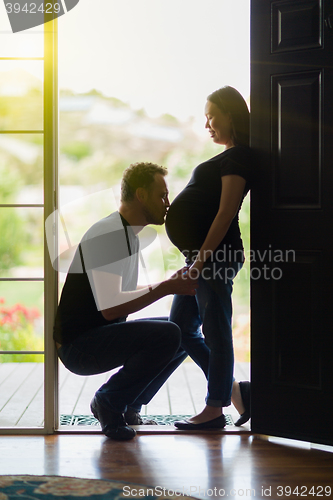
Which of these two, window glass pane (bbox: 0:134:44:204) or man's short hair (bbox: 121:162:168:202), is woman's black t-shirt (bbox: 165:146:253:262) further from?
window glass pane (bbox: 0:134:44:204)

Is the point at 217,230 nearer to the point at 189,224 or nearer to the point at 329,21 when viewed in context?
the point at 189,224

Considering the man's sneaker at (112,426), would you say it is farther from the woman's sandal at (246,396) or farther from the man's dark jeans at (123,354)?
the woman's sandal at (246,396)

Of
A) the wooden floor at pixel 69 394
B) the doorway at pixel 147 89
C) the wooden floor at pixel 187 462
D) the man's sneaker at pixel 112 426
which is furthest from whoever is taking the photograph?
the doorway at pixel 147 89

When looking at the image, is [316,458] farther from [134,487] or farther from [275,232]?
[275,232]

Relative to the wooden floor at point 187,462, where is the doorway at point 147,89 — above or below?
above

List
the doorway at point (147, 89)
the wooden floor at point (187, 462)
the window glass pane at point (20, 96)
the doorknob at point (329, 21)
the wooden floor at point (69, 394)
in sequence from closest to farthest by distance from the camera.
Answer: the wooden floor at point (187, 462), the doorknob at point (329, 21), the window glass pane at point (20, 96), the wooden floor at point (69, 394), the doorway at point (147, 89)

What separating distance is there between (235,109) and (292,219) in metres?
0.53

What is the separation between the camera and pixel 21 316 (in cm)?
212

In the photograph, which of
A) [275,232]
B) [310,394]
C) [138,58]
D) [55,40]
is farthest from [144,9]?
[310,394]

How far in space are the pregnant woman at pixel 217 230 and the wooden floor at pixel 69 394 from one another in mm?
460

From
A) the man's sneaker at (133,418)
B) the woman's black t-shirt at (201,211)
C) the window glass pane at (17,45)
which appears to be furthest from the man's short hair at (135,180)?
the man's sneaker at (133,418)

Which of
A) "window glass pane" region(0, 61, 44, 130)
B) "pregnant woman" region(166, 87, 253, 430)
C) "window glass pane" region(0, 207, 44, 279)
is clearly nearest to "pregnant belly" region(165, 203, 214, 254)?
"pregnant woman" region(166, 87, 253, 430)

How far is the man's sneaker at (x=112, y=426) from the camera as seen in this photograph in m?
1.98

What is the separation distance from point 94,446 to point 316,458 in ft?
2.82
